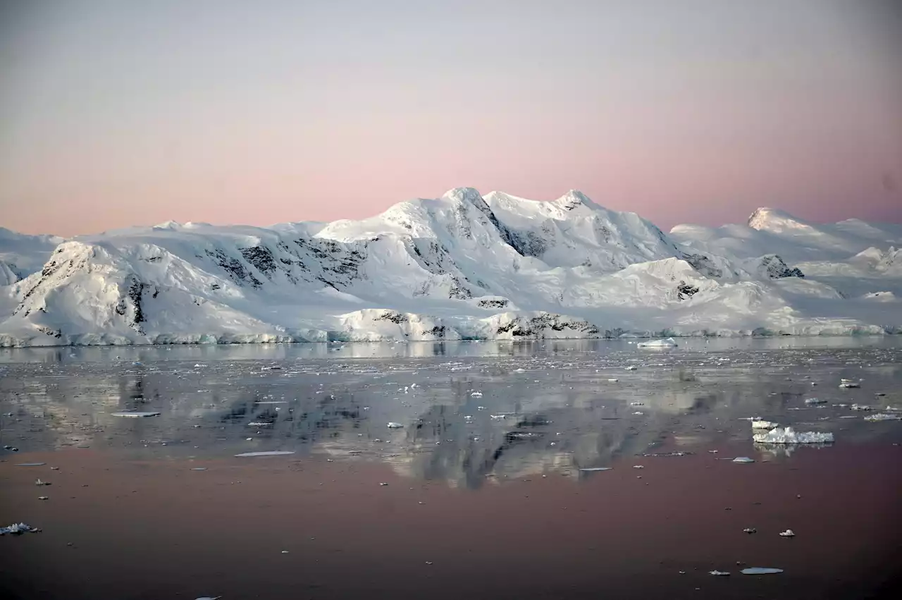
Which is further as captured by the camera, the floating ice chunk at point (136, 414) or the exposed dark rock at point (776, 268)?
the exposed dark rock at point (776, 268)

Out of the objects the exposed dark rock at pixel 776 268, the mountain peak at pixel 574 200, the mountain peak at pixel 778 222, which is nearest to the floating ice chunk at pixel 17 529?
the exposed dark rock at pixel 776 268

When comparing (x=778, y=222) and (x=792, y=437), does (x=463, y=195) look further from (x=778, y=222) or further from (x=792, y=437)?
(x=792, y=437)

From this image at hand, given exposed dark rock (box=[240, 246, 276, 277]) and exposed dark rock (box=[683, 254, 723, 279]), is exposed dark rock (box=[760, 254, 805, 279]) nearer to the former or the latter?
exposed dark rock (box=[683, 254, 723, 279])

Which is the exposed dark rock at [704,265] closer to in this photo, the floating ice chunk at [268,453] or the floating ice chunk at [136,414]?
the floating ice chunk at [136,414]

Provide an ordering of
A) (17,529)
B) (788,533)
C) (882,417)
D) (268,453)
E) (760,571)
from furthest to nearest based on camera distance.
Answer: (882,417) < (268,453) < (17,529) < (788,533) < (760,571)

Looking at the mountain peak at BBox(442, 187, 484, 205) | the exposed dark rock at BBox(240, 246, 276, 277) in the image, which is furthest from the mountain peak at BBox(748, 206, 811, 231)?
the exposed dark rock at BBox(240, 246, 276, 277)

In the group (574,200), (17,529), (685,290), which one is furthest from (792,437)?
(574,200)
